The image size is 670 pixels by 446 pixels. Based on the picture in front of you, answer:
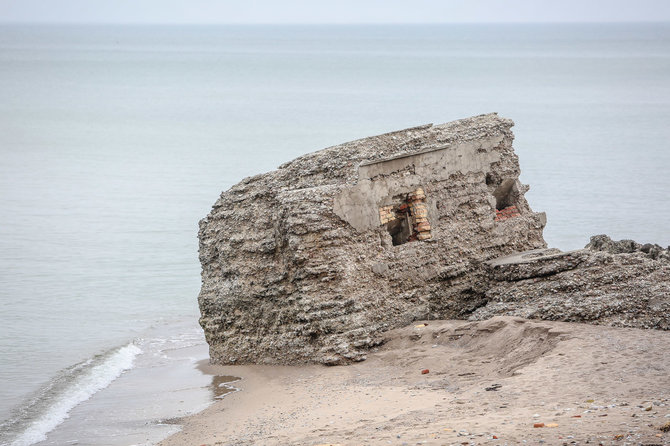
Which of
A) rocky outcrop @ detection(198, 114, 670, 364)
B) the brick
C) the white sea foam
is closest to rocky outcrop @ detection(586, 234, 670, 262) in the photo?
rocky outcrop @ detection(198, 114, 670, 364)

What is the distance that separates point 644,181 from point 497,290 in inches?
1068

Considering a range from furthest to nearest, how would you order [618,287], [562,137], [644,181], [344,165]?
[562,137]
[644,181]
[344,165]
[618,287]

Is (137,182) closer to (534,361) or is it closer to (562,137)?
(562,137)

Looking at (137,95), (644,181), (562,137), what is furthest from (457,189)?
(137,95)

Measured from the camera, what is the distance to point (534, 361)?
12.9m

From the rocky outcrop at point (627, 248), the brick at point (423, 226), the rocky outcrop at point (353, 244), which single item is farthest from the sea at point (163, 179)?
the rocky outcrop at point (627, 248)

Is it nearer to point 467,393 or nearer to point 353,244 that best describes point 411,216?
point 353,244

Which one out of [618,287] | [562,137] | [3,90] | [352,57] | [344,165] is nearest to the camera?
[618,287]

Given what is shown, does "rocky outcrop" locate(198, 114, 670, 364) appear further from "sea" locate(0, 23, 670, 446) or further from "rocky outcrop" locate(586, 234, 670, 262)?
"sea" locate(0, 23, 670, 446)

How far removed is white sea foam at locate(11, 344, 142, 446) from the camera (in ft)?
47.6

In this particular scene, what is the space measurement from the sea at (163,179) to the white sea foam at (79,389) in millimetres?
52

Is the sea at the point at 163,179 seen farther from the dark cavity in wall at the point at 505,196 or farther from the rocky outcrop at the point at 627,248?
the rocky outcrop at the point at 627,248

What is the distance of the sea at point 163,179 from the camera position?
17156mm

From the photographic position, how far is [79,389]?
660 inches
